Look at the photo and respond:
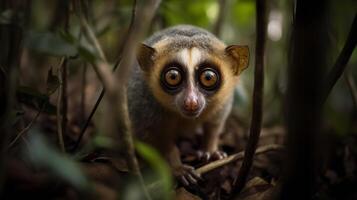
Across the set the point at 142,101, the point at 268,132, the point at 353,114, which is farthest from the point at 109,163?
the point at 353,114

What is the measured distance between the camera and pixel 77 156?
9.91 feet

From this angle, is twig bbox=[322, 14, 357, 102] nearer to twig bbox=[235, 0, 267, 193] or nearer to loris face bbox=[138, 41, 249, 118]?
twig bbox=[235, 0, 267, 193]

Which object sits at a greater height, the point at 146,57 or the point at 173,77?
the point at 146,57

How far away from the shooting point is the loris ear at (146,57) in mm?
4753

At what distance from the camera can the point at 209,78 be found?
4578 mm

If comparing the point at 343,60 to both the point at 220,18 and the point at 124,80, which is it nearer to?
the point at 124,80

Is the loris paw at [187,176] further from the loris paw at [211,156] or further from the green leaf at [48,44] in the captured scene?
the green leaf at [48,44]

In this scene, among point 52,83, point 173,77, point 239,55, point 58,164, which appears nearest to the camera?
point 58,164

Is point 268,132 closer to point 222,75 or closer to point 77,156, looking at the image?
point 222,75

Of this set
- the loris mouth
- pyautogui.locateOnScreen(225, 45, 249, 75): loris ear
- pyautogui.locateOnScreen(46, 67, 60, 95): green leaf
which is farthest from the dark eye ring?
pyautogui.locateOnScreen(46, 67, 60, 95): green leaf

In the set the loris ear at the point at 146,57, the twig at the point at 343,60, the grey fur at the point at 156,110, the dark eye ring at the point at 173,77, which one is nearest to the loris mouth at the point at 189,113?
the dark eye ring at the point at 173,77

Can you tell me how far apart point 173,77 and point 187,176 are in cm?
103

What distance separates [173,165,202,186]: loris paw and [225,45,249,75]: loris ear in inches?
53.5

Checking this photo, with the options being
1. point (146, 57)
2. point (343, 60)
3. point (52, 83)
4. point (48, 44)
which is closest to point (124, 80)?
point (48, 44)
